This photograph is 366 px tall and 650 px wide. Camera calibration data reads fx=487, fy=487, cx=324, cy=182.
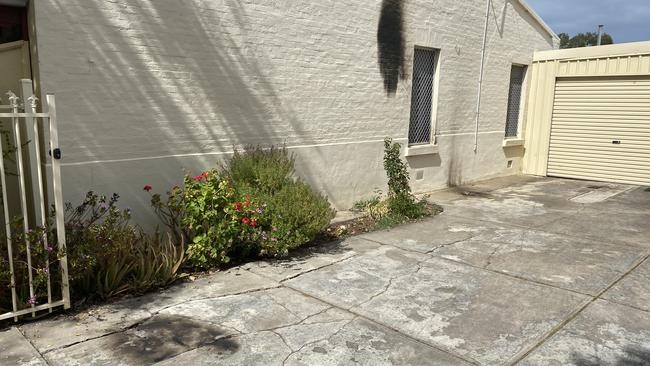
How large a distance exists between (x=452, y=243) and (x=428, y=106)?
4.02 meters

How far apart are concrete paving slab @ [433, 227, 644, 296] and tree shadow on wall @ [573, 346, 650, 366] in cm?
117

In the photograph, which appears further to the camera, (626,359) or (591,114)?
(591,114)

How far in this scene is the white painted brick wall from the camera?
4.81 meters

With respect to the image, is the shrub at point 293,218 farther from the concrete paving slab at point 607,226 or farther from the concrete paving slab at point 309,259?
the concrete paving slab at point 607,226

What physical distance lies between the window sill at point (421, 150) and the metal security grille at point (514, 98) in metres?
3.65

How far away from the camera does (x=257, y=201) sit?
17.7ft

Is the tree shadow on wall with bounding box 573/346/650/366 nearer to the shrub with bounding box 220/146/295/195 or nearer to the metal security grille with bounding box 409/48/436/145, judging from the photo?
the shrub with bounding box 220/146/295/195

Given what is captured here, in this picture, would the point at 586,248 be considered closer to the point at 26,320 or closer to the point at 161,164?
the point at 161,164

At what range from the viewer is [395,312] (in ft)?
13.6

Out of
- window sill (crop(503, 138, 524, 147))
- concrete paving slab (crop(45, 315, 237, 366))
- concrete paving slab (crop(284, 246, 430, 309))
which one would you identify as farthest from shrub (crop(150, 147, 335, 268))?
window sill (crop(503, 138, 524, 147))

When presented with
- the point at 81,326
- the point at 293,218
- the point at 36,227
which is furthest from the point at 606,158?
the point at 36,227

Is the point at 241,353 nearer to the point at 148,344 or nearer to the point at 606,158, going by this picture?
the point at 148,344

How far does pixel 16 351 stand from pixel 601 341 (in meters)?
4.22

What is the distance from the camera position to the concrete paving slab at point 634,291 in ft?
14.5
